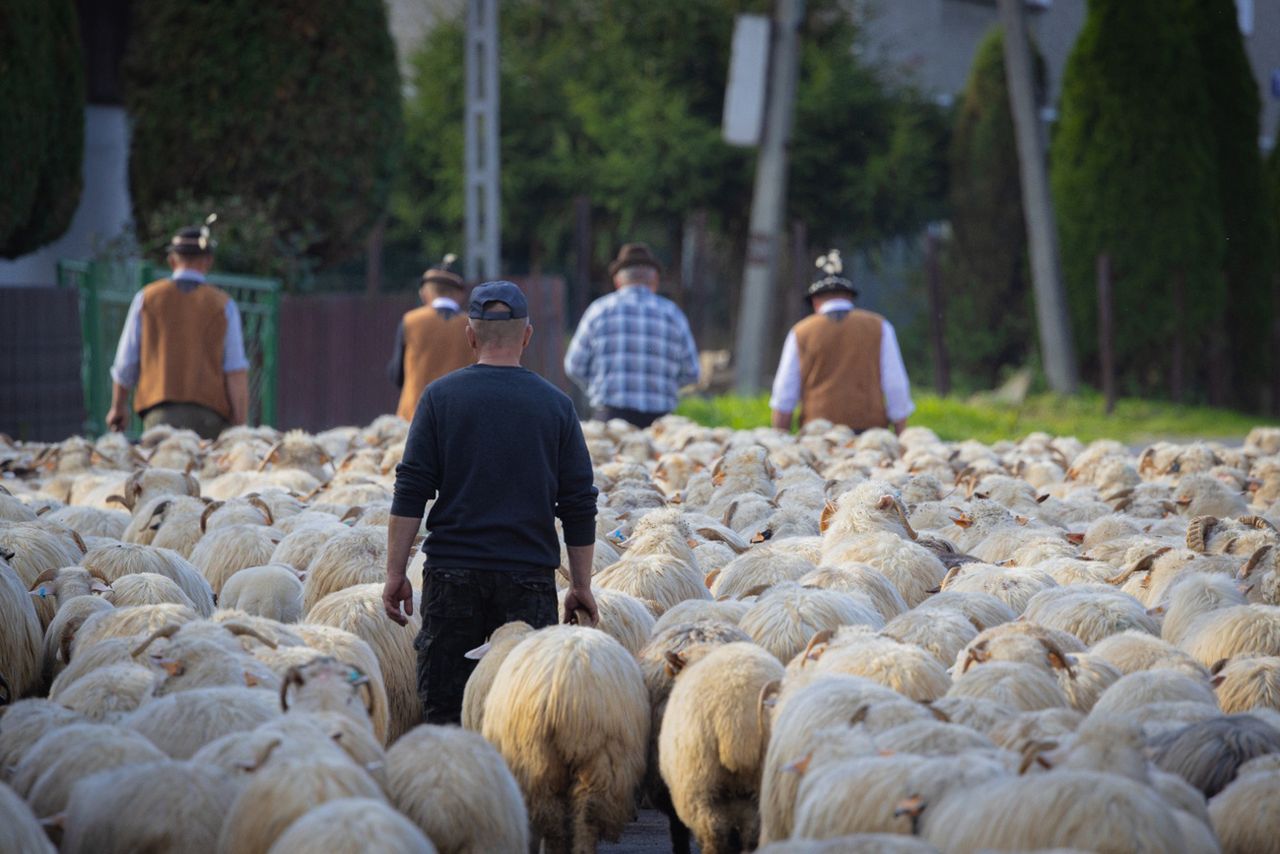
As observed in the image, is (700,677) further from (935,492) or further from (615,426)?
(615,426)

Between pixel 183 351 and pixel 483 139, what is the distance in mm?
9410

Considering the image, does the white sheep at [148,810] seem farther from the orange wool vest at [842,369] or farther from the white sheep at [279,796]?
the orange wool vest at [842,369]

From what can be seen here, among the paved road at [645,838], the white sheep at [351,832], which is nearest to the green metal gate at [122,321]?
the paved road at [645,838]

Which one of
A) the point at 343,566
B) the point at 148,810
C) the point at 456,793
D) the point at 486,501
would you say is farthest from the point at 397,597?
the point at 148,810

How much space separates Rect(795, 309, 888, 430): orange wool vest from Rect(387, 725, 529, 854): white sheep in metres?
8.03

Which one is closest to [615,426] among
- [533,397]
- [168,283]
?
[168,283]

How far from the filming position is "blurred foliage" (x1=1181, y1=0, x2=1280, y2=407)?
24078mm

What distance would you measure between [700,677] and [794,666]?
Answer: 11.5 inches

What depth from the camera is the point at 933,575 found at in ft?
23.6

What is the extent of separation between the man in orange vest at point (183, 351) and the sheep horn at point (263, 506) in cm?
317

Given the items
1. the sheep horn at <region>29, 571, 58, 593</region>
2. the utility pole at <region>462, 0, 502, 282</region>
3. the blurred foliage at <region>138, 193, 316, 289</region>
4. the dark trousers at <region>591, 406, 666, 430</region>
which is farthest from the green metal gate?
the sheep horn at <region>29, 571, 58, 593</region>

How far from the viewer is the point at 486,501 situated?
581 centimetres

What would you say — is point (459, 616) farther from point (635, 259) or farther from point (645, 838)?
point (635, 259)

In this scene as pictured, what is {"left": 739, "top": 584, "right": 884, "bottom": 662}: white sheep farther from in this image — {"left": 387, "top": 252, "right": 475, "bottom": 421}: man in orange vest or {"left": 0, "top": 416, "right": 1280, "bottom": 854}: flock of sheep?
{"left": 387, "top": 252, "right": 475, "bottom": 421}: man in orange vest
